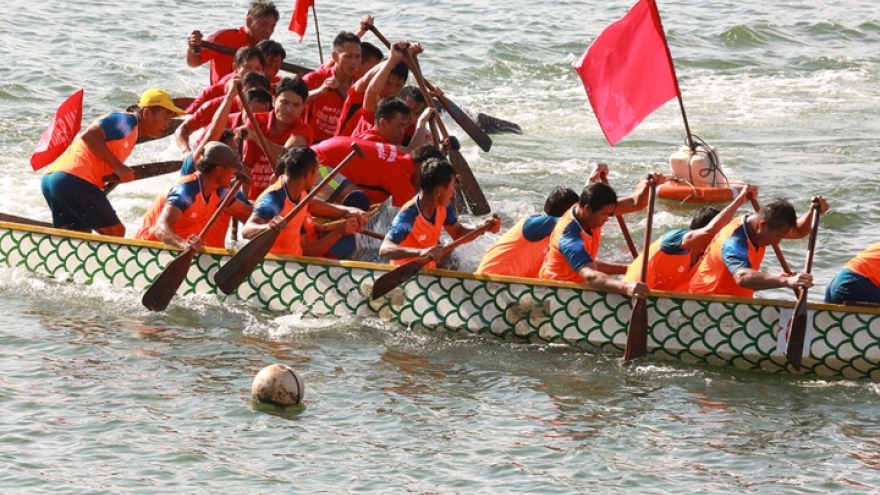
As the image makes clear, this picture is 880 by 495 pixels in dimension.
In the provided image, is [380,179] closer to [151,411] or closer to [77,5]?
[151,411]

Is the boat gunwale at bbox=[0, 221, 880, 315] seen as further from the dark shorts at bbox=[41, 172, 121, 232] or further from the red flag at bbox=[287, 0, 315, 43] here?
the red flag at bbox=[287, 0, 315, 43]

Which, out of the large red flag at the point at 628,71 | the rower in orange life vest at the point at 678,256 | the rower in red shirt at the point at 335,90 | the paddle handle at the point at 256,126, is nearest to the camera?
the rower in orange life vest at the point at 678,256

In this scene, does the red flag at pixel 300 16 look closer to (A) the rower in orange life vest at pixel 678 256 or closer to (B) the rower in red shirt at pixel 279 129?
(B) the rower in red shirt at pixel 279 129

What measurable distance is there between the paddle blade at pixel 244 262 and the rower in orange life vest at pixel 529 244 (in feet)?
4.35

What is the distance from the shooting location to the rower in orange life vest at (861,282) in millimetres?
8398

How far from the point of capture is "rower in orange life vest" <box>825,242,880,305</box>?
8398 mm

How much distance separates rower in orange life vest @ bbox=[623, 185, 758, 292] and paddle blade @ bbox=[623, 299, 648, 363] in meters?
0.23

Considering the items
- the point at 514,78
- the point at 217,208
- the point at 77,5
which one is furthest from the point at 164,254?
the point at 77,5

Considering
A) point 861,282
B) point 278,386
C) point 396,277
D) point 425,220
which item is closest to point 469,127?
point 425,220

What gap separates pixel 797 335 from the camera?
828cm

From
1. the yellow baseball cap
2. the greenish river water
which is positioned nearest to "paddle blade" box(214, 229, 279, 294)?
the greenish river water

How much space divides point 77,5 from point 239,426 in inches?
603

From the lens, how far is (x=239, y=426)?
766cm

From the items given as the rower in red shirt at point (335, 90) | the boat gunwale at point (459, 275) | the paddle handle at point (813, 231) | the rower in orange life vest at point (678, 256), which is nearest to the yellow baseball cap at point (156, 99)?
the boat gunwale at point (459, 275)
